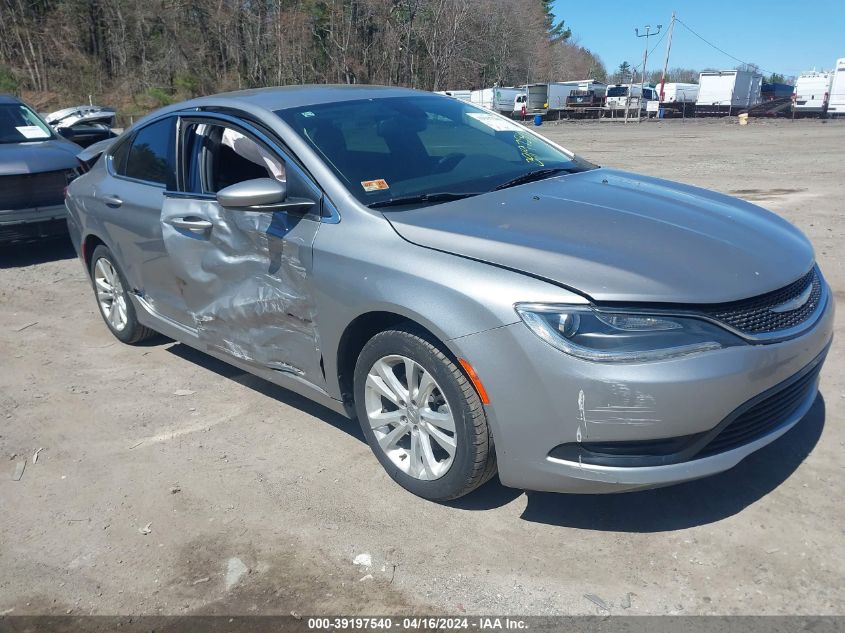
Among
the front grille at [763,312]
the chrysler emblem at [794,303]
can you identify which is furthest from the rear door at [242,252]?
the chrysler emblem at [794,303]

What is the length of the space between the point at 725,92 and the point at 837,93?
291 inches

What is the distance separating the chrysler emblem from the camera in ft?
9.10

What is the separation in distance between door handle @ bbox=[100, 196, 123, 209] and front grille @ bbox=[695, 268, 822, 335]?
3763 millimetres

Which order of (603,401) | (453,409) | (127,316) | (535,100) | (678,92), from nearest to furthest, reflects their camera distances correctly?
1. (603,401)
2. (453,409)
3. (127,316)
4. (535,100)
5. (678,92)

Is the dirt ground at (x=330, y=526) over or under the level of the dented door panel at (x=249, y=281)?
under

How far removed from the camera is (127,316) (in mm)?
5156

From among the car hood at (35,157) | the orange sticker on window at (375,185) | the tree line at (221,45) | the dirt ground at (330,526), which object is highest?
the tree line at (221,45)

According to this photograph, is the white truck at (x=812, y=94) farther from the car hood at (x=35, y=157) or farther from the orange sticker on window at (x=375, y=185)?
the orange sticker on window at (x=375, y=185)

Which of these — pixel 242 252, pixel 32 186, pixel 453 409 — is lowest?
pixel 453 409

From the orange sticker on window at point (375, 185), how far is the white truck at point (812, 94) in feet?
142

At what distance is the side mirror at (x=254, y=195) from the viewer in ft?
10.7

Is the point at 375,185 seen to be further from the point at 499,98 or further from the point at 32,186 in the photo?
the point at 499,98

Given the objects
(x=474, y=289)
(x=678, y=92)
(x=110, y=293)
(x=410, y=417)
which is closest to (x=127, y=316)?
(x=110, y=293)

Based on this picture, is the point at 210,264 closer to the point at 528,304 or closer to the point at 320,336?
the point at 320,336
